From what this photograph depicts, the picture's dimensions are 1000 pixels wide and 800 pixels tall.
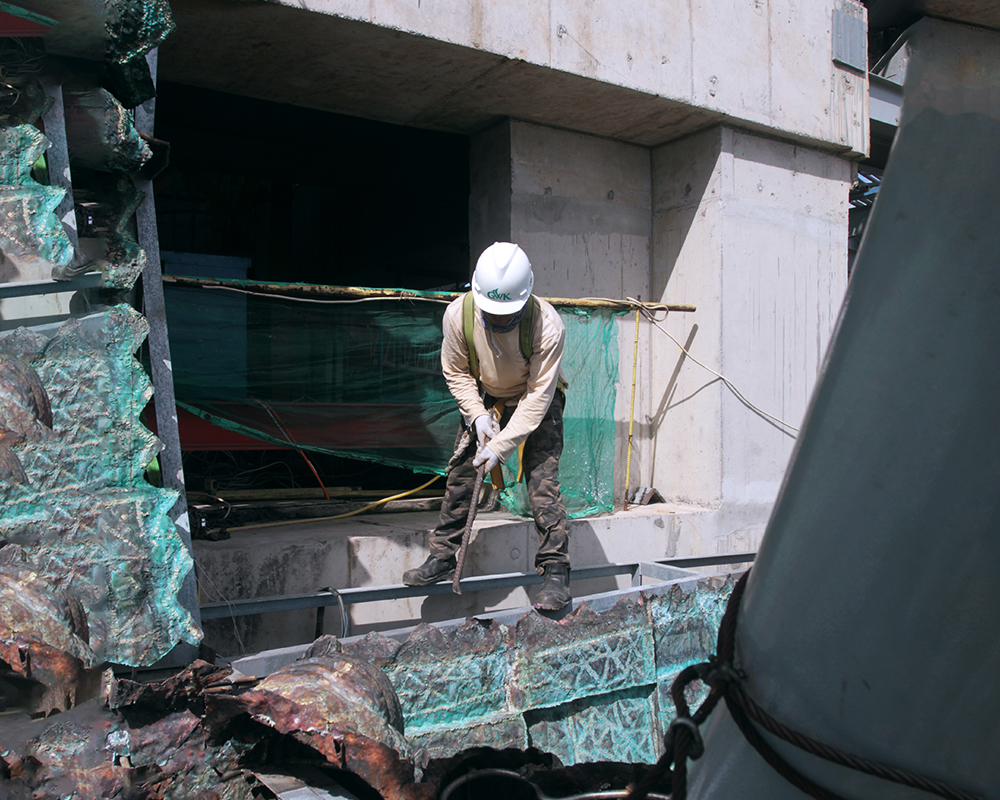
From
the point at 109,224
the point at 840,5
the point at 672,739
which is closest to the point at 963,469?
the point at 672,739

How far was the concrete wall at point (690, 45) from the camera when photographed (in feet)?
16.5

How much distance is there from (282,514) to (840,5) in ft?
21.8

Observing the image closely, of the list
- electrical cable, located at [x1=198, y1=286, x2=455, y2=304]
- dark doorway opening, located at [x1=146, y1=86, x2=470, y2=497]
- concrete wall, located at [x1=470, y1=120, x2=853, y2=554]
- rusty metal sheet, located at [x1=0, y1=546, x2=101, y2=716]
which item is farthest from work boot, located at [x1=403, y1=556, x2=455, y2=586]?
concrete wall, located at [x1=470, y1=120, x2=853, y2=554]

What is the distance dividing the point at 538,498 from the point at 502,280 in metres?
1.30

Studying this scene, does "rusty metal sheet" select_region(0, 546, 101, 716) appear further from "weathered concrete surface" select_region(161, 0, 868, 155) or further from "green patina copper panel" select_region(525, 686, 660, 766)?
Answer: "weathered concrete surface" select_region(161, 0, 868, 155)

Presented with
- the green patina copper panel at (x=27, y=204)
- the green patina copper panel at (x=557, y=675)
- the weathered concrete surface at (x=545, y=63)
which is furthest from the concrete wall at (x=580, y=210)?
the green patina copper panel at (x=27, y=204)

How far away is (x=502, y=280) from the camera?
4055mm

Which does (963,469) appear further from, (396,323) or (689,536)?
(689,536)

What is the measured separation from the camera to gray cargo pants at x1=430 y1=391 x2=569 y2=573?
438 cm

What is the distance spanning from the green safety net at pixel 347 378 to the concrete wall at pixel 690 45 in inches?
70.7

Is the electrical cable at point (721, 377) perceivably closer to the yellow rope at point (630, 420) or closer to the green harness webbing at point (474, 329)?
the yellow rope at point (630, 420)

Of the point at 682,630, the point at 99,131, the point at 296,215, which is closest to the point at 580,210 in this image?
the point at 682,630

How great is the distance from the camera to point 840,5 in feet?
22.7

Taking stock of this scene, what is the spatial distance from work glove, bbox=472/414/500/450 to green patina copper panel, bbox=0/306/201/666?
69.9 inches
